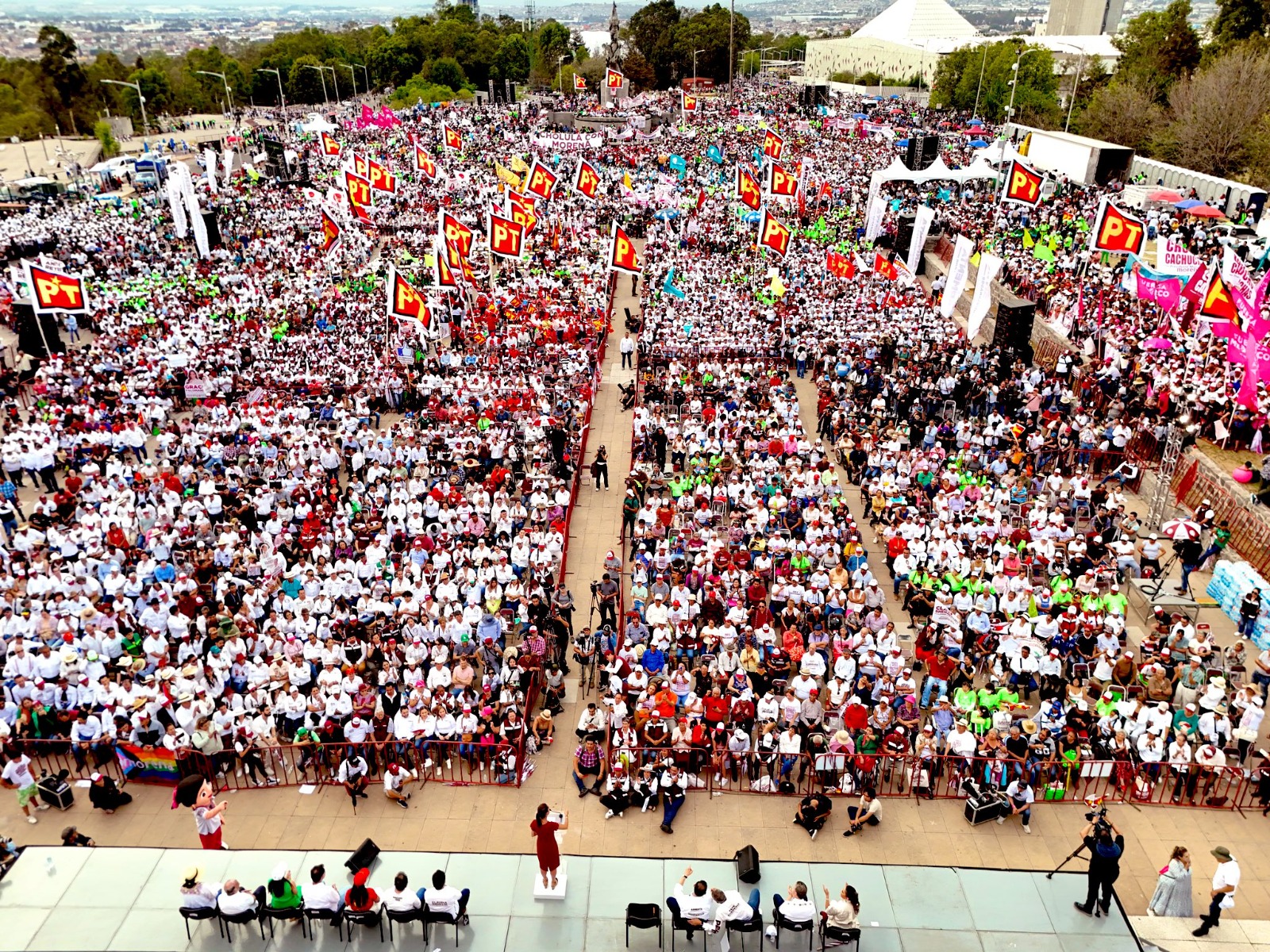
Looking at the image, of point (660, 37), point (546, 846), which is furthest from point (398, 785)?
point (660, 37)

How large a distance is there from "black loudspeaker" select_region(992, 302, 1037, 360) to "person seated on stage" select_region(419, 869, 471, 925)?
20418 millimetres

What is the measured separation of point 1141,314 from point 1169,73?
4168cm

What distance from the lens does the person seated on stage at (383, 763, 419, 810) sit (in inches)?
436

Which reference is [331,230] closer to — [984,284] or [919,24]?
[984,284]

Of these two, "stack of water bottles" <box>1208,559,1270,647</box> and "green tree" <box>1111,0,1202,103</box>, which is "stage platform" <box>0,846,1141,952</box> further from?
"green tree" <box>1111,0,1202,103</box>

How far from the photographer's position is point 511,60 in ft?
401

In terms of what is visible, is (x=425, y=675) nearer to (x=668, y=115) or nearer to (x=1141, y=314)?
(x=1141, y=314)

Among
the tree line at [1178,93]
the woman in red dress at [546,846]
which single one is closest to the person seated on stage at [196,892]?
the woman in red dress at [546,846]

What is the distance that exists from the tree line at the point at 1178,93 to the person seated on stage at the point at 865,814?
3894 centimetres

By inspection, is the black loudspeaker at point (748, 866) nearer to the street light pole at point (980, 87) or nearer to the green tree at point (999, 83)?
the green tree at point (999, 83)

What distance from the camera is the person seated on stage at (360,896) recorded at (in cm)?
826

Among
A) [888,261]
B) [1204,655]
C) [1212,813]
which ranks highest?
[888,261]

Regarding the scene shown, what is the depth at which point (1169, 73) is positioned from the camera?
55250 millimetres

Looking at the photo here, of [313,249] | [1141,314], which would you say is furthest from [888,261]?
[313,249]
